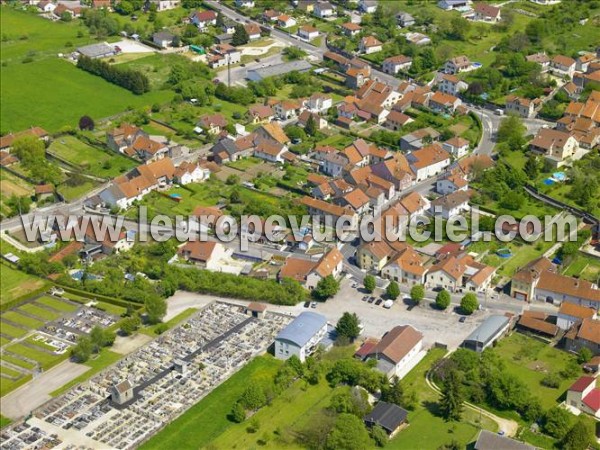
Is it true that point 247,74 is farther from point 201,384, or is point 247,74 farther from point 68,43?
point 201,384

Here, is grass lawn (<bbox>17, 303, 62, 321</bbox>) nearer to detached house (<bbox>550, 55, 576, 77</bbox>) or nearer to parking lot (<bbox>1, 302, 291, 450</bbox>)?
parking lot (<bbox>1, 302, 291, 450</bbox>)

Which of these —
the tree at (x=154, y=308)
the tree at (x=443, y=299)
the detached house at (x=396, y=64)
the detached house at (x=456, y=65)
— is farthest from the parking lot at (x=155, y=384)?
the detached house at (x=456, y=65)

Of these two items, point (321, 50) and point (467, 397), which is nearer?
point (467, 397)

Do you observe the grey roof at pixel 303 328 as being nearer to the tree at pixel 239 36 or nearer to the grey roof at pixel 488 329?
the grey roof at pixel 488 329

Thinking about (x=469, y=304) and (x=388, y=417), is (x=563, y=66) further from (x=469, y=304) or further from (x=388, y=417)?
(x=388, y=417)

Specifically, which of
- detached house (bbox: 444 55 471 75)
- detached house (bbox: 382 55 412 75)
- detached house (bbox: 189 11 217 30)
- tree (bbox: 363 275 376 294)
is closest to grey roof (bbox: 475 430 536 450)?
tree (bbox: 363 275 376 294)

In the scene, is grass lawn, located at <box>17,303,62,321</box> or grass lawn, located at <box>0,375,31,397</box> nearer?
grass lawn, located at <box>0,375,31,397</box>

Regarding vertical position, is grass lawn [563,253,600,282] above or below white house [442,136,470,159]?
below

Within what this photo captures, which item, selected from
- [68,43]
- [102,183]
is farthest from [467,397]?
[68,43]
